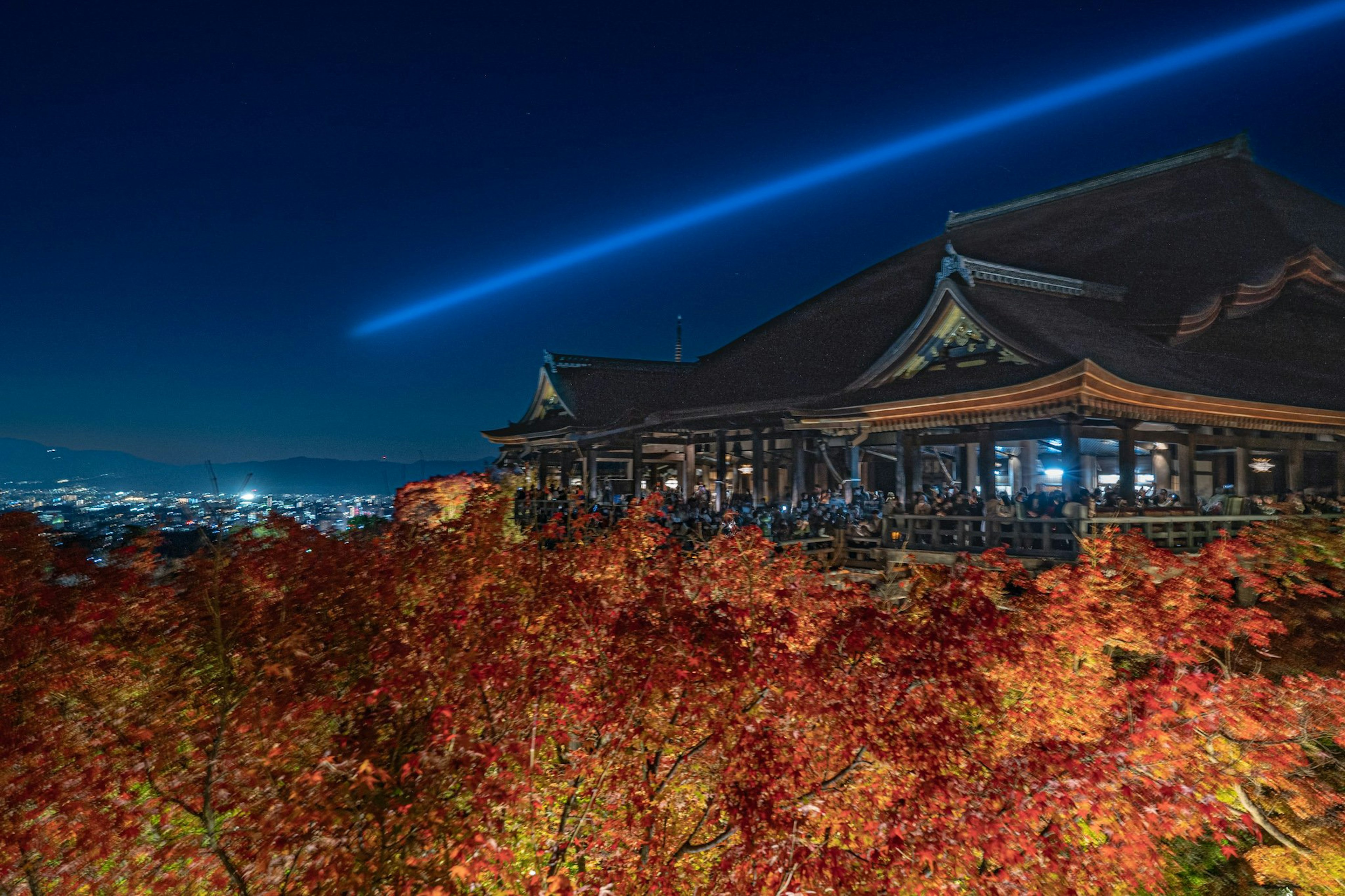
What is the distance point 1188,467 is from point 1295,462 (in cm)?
412

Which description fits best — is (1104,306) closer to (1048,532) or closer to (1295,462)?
(1295,462)

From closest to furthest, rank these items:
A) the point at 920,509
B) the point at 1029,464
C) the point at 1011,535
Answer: the point at 1011,535 < the point at 920,509 < the point at 1029,464

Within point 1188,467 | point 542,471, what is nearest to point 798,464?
point 1188,467

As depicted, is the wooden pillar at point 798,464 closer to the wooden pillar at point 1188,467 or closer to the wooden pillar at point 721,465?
the wooden pillar at point 721,465

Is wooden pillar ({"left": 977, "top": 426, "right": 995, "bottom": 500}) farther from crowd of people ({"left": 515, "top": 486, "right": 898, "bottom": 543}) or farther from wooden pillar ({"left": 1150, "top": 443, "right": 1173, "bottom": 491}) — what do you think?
wooden pillar ({"left": 1150, "top": 443, "right": 1173, "bottom": 491})

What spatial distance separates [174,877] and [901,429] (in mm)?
14840

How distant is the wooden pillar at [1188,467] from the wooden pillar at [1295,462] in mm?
3057

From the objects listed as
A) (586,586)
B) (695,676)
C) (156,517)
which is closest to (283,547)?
(156,517)

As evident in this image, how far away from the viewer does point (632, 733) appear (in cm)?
822

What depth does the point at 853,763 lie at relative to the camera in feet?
25.3

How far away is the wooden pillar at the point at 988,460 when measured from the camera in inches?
590

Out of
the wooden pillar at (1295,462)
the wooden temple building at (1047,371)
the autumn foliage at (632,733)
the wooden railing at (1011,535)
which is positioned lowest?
the autumn foliage at (632,733)

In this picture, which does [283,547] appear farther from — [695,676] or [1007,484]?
[1007,484]

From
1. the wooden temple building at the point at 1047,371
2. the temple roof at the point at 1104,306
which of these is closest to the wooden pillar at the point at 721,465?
the wooden temple building at the point at 1047,371
